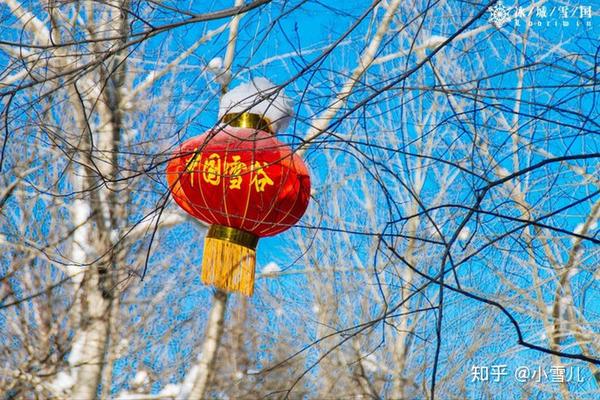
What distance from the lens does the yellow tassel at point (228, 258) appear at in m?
2.65

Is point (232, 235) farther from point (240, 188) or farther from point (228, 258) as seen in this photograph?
point (240, 188)

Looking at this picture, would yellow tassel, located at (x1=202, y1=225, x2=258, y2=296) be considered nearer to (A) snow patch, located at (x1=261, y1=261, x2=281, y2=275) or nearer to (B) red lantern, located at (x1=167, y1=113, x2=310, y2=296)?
(B) red lantern, located at (x1=167, y1=113, x2=310, y2=296)

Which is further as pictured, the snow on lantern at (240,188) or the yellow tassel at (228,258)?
the yellow tassel at (228,258)

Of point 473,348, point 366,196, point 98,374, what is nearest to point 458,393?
point 473,348

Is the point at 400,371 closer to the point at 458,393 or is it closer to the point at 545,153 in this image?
the point at 458,393

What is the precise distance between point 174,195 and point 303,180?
0.45 meters

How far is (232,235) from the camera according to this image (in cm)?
266

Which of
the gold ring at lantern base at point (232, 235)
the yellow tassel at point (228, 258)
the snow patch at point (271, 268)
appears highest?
the snow patch at point (271, 268)

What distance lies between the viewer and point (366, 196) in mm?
5816

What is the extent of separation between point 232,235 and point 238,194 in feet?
0.73

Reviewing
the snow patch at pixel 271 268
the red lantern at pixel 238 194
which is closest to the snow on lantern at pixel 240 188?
the red lantern at pixel 238 194

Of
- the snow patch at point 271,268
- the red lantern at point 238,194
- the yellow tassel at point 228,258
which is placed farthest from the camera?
the snow patch at point 271,268

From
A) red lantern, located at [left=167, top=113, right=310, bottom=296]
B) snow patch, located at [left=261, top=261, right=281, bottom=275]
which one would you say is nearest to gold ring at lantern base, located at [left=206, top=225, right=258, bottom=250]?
red lantern, located at [left=167, top=113, right=310, bottom=296]

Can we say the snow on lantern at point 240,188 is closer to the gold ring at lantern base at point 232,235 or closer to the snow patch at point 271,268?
the gold ring at lantern base at point 232,235
